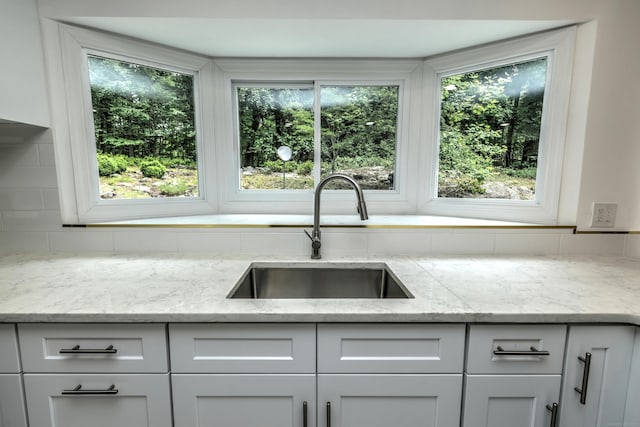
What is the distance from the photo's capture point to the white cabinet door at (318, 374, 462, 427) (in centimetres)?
85

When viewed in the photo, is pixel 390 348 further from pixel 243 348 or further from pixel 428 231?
pixel 428 231

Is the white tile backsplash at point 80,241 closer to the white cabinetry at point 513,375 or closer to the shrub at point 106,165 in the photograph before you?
the shrub at point 106,165

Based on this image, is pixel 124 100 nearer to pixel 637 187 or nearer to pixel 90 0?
pixel 90 0

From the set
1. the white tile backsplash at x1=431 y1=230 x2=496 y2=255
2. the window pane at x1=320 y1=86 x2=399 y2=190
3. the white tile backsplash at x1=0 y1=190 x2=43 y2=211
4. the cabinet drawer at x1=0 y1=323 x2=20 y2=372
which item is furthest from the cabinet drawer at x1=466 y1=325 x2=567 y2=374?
the white tile backsplash at x1=0 y1=190 x2=43 y2=211

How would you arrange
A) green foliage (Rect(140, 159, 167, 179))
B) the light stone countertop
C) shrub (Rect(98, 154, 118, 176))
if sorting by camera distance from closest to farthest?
1. the light stone countertop
2. shrub (Rect(98, 154, 118, 176))
3. green foliage (Rect(140, 159, 167, 179))

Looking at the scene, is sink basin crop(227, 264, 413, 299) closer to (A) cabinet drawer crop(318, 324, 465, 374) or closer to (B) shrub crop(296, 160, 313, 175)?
(A) cabinet drawer crop(318, 324, 465, 374)

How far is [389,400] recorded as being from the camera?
0.87 metres

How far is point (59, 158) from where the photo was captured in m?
1.28

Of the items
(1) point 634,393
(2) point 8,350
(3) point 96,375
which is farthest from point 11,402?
(1) point 634,393

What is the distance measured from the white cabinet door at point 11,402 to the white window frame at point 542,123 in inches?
70.4

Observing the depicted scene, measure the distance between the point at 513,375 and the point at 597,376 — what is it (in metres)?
0.26

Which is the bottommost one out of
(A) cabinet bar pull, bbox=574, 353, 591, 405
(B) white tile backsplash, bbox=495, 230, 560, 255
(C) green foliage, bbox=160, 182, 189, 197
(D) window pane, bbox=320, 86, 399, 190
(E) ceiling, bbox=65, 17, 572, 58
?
(A) cabinet bar pull, bbox=574, 353, 591, 405

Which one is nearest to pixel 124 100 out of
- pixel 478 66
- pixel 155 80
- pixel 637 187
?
pixel 155 80

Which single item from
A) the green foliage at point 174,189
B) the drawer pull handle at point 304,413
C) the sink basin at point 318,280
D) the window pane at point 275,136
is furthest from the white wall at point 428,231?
the drawer pull handle at point 304,413
